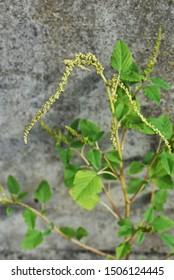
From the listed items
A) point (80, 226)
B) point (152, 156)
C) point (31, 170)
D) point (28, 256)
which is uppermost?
point (152, 156)

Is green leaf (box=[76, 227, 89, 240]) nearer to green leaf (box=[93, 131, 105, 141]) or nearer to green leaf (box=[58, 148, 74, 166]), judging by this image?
green leaf (box=[58, 148, 74, 166])

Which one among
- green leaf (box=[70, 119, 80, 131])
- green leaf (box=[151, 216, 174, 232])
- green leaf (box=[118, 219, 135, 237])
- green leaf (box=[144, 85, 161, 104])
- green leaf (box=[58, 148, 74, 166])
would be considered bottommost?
green leaf (box=[118, 219, 135, 237])

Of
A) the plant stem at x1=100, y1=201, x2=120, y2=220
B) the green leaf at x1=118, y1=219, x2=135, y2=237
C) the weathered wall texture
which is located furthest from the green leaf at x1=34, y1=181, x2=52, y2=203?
the green leaf at x1=118, y1=219, x2=135, y2=237

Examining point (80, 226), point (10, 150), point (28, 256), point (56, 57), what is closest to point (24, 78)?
point (56, 57)

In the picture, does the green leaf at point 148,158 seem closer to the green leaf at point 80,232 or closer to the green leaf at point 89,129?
the green leaf at point 89,129

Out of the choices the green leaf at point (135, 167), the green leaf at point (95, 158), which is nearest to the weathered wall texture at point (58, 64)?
the green leaf at point (135, 167)


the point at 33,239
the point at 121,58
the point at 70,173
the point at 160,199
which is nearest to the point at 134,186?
the point at 160,199

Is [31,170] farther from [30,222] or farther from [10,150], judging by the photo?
[30,222]
